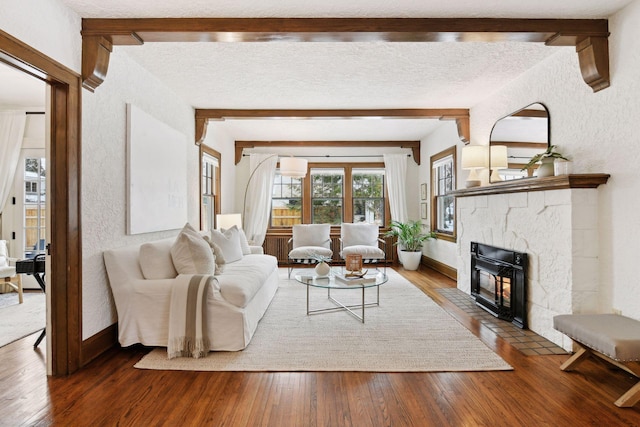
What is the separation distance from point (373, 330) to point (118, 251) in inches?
91.7

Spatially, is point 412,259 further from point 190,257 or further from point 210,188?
point 190,257

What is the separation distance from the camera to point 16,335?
3172mm

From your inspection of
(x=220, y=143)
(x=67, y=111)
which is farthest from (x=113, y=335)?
(x=220, y=143)

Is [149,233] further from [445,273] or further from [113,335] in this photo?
[445,273]

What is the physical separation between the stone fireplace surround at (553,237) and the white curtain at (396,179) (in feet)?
10.8

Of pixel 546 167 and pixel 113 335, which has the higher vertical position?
pixel 546 167

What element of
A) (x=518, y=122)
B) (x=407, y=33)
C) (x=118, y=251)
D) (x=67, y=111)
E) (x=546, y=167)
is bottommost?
(x=118, y=251)

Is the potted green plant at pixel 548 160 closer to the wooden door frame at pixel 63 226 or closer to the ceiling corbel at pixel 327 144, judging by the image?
the wooden door frame at pixel 63 226

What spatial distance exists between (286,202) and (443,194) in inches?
127

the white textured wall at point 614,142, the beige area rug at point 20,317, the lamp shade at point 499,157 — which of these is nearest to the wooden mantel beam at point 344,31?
the white textured wall at point 614,142

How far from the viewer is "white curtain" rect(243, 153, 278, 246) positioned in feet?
23.4

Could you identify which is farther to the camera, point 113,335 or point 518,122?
point 518,122

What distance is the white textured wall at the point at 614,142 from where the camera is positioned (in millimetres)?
2424

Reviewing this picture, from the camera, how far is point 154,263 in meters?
2.96
